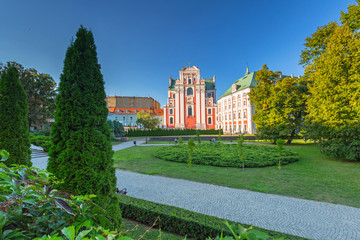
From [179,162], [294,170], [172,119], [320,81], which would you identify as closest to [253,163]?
[294,170]

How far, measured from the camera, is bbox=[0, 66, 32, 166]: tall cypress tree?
496 cm

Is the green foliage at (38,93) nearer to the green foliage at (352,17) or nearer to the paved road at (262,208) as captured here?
the paved road at (262,208)

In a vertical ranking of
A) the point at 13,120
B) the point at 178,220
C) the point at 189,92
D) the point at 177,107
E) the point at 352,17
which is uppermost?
the point at 189,92

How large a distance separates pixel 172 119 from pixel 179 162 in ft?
129

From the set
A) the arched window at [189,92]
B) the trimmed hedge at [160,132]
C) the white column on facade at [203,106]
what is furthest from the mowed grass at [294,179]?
the arched window at [189,92]

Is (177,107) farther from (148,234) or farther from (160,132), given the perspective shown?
(148,234)

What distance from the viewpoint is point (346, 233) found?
12.6 ft

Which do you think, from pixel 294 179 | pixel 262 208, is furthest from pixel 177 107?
pixel 262 208

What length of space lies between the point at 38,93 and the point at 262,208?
112 ft

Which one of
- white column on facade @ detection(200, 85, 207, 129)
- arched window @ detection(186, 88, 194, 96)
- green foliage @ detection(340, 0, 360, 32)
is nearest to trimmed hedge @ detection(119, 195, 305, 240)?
green foliage @ detection(340, 0, 360, 32)

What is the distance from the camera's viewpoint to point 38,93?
1107 inches

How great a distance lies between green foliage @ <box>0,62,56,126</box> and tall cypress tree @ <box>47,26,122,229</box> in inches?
1165

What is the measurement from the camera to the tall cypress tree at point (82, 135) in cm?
Result: 292

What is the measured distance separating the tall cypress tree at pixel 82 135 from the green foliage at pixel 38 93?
97.1 ft
